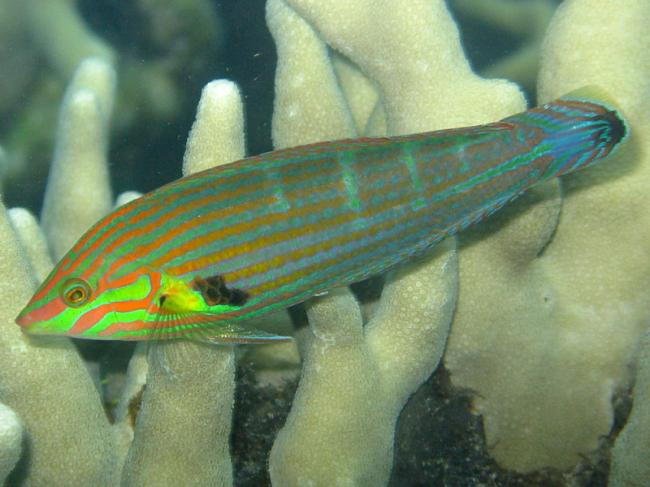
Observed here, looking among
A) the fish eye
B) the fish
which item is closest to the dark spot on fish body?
the fish

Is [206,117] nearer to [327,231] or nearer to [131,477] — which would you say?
[327,231]

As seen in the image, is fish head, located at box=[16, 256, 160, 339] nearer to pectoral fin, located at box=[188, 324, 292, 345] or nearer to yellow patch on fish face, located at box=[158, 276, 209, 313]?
yellow patch on fish face, located at box=[158, 276, 209, 313]

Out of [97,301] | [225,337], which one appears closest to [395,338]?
[225,337]

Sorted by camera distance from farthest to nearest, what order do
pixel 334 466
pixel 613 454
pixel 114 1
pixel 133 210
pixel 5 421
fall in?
1. pixel 114 1
2. pixel 613 454
3. pixel 334 466
4. pixel 5 421
5. pixel 133 210

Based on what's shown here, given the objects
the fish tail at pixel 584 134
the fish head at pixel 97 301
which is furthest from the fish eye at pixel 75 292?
the fish tail at pixel 584 134

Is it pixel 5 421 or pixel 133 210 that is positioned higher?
pixel 133 210

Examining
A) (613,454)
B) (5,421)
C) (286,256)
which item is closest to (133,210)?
(286,256)

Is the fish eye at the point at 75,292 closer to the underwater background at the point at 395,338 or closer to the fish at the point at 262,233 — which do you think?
the fish at the point at 262,233

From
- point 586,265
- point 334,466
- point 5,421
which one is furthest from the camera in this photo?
point 586,265
